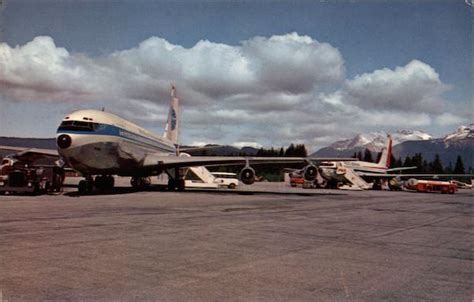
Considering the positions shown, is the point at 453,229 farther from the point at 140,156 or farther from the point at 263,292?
the point at 140,156

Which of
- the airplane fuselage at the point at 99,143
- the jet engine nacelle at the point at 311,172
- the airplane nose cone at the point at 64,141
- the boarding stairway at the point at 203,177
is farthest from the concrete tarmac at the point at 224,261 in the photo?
the boarding stairway at the point at 203,177

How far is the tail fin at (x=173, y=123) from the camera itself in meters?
53.9

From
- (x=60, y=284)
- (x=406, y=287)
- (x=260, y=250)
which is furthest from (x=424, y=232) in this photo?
(x=60, y=284)

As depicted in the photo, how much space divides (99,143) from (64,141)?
2431 millimetres

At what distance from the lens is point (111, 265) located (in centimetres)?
683

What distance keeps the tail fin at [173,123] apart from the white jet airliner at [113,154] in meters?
15.5

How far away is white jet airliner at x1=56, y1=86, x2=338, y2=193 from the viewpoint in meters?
24.4

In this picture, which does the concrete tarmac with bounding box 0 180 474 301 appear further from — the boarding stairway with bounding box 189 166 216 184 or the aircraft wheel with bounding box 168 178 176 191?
the boarding stairway with bounding box 189 166 216 184

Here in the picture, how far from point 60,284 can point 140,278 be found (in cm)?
104

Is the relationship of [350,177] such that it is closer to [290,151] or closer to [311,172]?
[311,172]

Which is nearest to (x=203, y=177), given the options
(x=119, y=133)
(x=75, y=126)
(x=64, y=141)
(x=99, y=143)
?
(x=119, y=133)

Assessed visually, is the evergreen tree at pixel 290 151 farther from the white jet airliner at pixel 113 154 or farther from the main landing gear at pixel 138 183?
the white jet airliner at pixel 113 154

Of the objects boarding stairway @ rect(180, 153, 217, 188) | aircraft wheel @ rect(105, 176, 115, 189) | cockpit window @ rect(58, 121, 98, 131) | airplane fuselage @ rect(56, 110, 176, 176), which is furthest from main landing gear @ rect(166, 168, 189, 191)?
cockpit window @ rect(58, 121, 98, 131)

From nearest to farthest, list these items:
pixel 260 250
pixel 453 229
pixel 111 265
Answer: pixel 111 265 → pixel 260 250 → pixel 453 229
